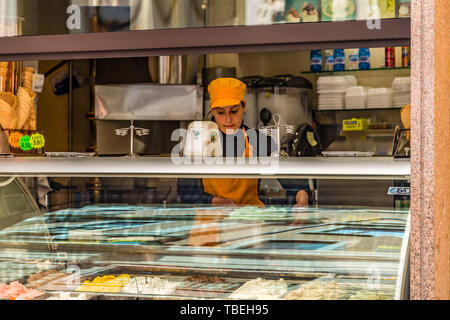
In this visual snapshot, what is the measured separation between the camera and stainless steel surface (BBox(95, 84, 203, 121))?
14.8 feet

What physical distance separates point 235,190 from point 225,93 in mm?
1354

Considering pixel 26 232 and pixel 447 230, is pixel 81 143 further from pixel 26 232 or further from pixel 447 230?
pixel 447 230

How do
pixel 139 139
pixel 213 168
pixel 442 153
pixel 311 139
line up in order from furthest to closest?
pixel 139 139 < pixel 311 139 < pixel 213 168 < pixel 442 153

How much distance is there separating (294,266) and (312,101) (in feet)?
10.6

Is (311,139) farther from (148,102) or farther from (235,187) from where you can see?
(235,187)

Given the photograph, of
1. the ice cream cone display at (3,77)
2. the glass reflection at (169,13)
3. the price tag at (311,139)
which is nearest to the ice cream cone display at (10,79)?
the ice cream cone display at (3,77)

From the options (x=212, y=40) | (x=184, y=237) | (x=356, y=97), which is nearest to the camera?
(x=212, y=40)

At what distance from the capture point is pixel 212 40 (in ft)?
3.98

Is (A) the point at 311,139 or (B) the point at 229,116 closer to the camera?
(B) the point at 229,116

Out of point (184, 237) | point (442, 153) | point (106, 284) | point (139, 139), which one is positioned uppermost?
point (139, 139)

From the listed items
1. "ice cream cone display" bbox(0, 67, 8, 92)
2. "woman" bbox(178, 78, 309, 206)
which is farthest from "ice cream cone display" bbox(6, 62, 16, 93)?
"woman" bbox(178, 78, 309, 206)

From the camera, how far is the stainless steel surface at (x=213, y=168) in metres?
1.32

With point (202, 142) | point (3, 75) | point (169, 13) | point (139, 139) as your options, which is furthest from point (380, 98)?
point (169, 13)

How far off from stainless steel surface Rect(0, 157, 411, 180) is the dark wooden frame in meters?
0.32
